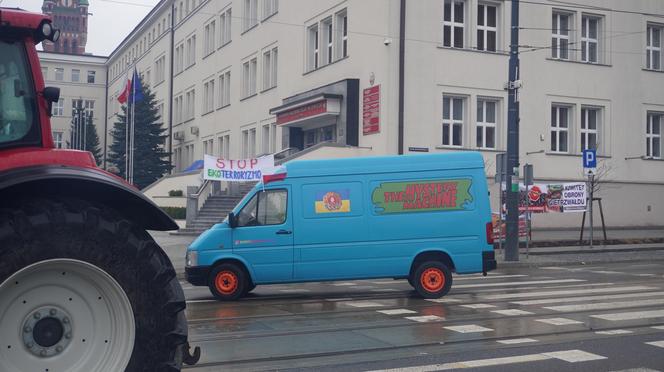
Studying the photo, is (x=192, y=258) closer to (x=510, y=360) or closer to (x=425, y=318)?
(x=425, y=318)

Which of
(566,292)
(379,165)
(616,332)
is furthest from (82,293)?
(566,292)

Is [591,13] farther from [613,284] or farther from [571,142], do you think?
[613,284]

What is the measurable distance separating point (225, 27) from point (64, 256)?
1752 inches

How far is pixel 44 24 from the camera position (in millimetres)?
4320

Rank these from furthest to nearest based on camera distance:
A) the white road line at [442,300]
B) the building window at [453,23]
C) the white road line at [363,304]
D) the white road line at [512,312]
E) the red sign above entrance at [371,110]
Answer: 1. the building window at [453,23]
2. the red sign above entrance at [371,110]
3. the white road line at [442,300]
4. the white road line at [363,304]
5. the white road line at [512,312]

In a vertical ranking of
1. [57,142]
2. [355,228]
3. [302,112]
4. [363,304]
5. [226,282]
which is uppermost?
[302,112]

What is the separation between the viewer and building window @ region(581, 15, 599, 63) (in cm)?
3291

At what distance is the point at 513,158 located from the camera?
20.9 m

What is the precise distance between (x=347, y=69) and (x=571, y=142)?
1020cm

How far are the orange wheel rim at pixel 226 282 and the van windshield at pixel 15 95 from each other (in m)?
8.33

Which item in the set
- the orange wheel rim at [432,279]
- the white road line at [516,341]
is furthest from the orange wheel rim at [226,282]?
the white road line at [516,341]

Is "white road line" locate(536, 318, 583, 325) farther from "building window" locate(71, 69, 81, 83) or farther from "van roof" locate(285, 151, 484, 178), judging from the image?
"building window" locate(71, 69, 81, 83)

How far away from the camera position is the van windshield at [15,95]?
4323mm

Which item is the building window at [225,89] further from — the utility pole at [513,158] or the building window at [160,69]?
the utility pole at [513,158]
